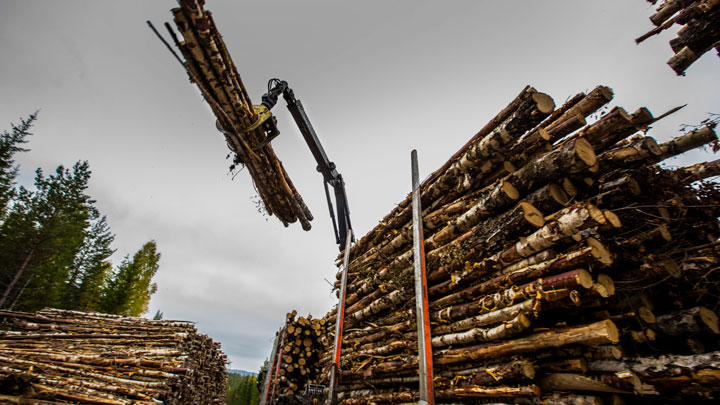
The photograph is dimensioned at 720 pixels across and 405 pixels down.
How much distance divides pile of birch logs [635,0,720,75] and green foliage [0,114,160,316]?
35.3m

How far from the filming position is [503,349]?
2994 mm

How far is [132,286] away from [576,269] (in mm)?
35357

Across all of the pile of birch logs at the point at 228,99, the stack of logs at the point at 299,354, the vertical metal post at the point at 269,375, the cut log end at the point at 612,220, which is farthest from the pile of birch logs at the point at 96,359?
the cut log end at the point at 612,220

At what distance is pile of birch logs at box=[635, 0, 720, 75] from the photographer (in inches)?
169

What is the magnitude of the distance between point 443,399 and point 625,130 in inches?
148

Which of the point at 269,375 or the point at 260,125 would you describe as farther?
the point at 269,375

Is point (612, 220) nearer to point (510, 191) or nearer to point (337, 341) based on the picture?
point (510, 191)

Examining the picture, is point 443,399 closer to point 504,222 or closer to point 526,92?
point 504,222

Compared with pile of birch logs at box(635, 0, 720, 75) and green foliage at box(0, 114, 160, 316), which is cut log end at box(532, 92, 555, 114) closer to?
pile of birch logs at box(635, 0, 720, 75)

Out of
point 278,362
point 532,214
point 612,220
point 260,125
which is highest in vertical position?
point 260,125

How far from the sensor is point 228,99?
5.53m

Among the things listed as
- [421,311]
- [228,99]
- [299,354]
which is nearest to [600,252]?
[421,311]

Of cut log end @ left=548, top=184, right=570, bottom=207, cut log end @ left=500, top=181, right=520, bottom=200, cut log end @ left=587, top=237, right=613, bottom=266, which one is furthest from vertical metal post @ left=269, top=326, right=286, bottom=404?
cut log end @ left=587, top=237, right=613, bottom=266

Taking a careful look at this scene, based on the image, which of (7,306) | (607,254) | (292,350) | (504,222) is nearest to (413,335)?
(504,222)
